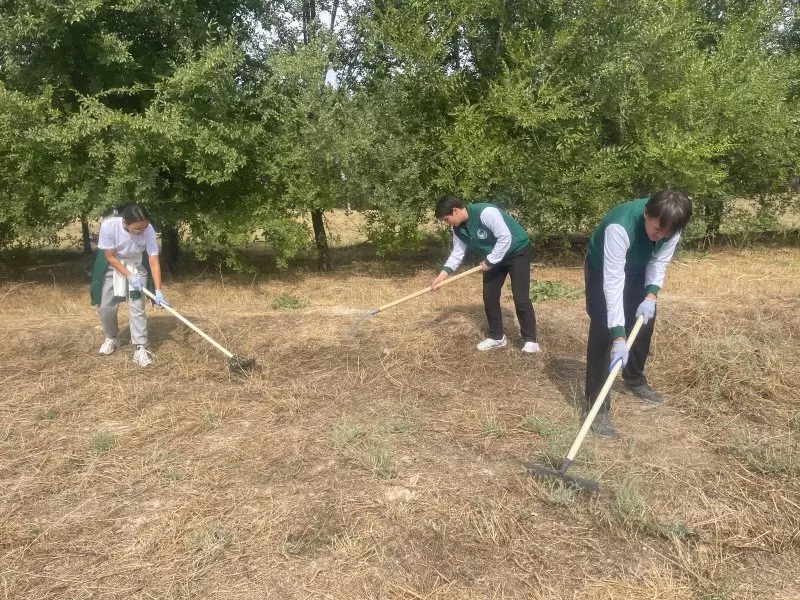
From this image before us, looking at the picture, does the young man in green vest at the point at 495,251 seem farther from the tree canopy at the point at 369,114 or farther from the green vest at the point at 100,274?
the tree canopy at the point at 369,114

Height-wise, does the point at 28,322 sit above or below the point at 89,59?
below

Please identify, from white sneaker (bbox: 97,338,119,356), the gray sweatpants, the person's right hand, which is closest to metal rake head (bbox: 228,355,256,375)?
the gray sweatpants

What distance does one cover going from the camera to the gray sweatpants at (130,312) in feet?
16.5

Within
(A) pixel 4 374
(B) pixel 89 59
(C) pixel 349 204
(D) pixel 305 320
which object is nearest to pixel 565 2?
(C) pixel 349 204

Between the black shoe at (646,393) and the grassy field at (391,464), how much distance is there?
0.13 m

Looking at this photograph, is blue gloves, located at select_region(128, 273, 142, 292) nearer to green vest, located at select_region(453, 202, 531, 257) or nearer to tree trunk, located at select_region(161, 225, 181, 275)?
green vest, located at select_region(453, 202, 531, 257)

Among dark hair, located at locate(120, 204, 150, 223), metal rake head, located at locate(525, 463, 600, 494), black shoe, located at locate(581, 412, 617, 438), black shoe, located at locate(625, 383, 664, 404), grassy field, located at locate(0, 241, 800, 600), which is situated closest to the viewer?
grassy field, located at locate(0, 241, 800, 600)

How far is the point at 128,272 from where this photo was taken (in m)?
4.85

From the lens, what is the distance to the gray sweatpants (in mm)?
5039

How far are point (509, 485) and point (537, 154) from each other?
6.49m

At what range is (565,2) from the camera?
8.35 m

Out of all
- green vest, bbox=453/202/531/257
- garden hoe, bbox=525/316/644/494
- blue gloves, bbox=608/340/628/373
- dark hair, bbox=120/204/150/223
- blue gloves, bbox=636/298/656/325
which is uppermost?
dark hair, bbox=120/204/150/223

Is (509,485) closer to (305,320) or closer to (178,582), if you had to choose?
(178,582)

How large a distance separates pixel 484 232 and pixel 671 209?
2.03 metres
